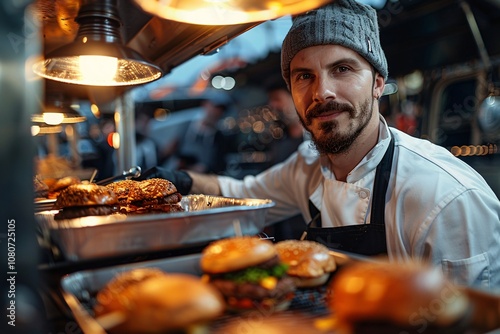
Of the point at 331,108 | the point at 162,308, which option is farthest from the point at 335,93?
the point at 162,308

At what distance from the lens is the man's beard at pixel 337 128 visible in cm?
245

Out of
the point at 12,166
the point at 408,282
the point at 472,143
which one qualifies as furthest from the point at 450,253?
the point at 472,143

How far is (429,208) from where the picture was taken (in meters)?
2.07

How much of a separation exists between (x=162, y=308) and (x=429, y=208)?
157 centimetres

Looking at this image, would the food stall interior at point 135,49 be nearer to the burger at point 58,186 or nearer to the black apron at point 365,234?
the burger at point 58,186

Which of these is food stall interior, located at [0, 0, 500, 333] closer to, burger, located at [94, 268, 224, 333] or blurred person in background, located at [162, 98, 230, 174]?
burger, located at [94, 268, 224, 333]

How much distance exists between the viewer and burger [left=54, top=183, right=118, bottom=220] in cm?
185

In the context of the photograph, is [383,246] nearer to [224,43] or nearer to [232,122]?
[224,43]

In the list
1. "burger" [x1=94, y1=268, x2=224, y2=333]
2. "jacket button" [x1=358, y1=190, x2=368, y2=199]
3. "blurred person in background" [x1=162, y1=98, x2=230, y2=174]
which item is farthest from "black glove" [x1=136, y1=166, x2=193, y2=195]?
"blurred person in background" [x1=162, y1=98, x2=230, y2=174]

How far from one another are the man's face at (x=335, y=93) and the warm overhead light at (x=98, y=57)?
89 cm

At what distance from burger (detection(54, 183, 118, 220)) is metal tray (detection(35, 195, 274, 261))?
0.21 m

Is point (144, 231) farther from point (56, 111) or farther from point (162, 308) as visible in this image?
point (56, 111)

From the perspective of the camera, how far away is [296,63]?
258 centimetres

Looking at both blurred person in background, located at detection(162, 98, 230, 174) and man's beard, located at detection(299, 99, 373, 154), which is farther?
blurred person in background, located at detection(162, 98, 230, 174)
